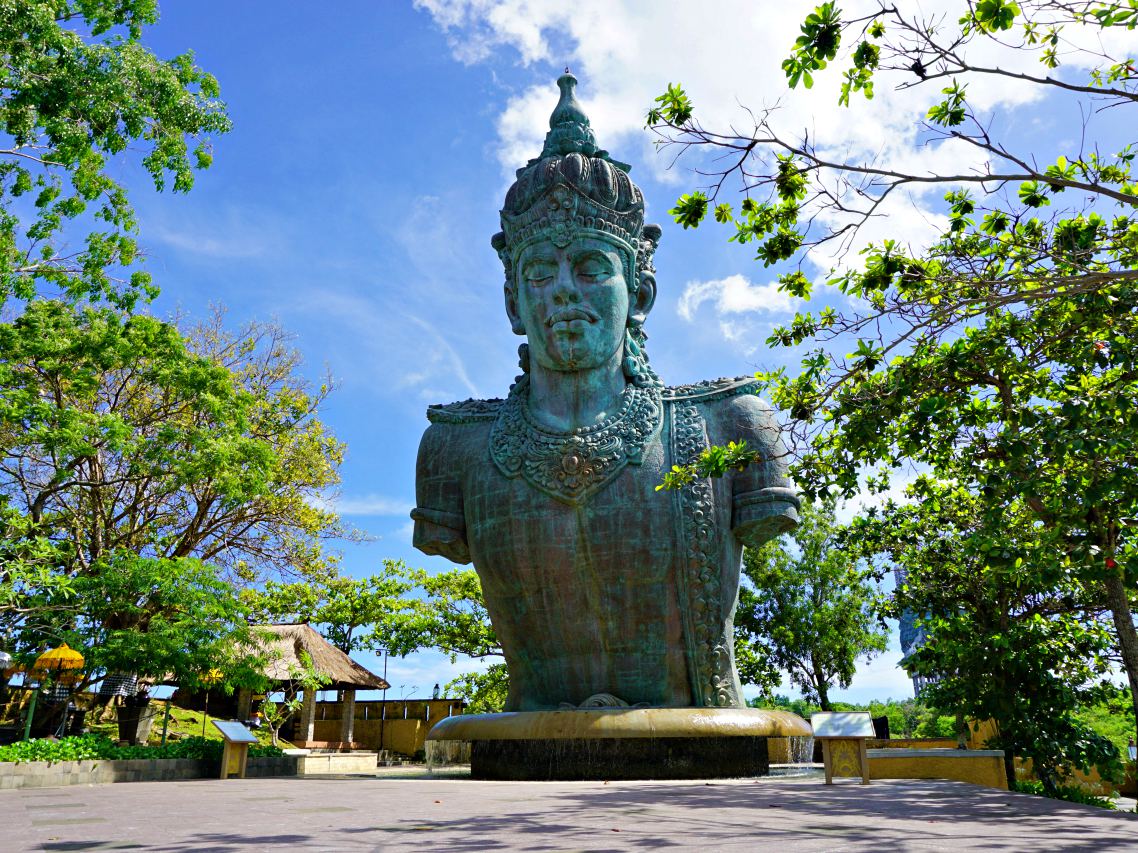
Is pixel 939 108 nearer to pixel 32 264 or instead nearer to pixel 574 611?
pixel 574 611

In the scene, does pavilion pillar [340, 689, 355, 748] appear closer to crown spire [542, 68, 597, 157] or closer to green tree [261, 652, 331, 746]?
green tree [261, 652, 331, 746]

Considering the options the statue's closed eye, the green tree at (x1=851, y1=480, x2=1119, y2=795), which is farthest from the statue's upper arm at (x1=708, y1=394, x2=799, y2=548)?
the green tree at (x1=851, y1=480, x2=1119, y2=795)

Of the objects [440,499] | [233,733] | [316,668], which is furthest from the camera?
[316,668]

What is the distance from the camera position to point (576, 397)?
9492 mm

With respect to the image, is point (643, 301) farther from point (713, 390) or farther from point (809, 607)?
point (809, 607)

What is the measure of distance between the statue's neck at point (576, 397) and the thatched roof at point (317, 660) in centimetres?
1641

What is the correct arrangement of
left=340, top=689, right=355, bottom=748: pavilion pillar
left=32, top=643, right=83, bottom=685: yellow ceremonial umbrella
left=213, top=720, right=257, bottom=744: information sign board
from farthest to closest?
left=340, top=689, right=355, bottom=748: pavilion pillar → left=32, top=643, right=83, bottom=685: yellow ceremonial umbrella → left=213, top=720, right=257, bottom=744: information sign board

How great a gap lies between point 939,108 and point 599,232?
3.97m

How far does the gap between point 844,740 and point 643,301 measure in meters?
5.13

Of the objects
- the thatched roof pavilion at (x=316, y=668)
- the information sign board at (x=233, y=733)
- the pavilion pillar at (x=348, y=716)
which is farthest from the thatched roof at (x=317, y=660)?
the information sign board at (x=233, y=733)

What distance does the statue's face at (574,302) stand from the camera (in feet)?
30.4

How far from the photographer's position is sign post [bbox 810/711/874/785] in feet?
24.0

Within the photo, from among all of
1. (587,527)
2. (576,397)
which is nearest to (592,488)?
(587,527)

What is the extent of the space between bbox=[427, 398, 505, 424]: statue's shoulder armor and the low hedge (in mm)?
7291
